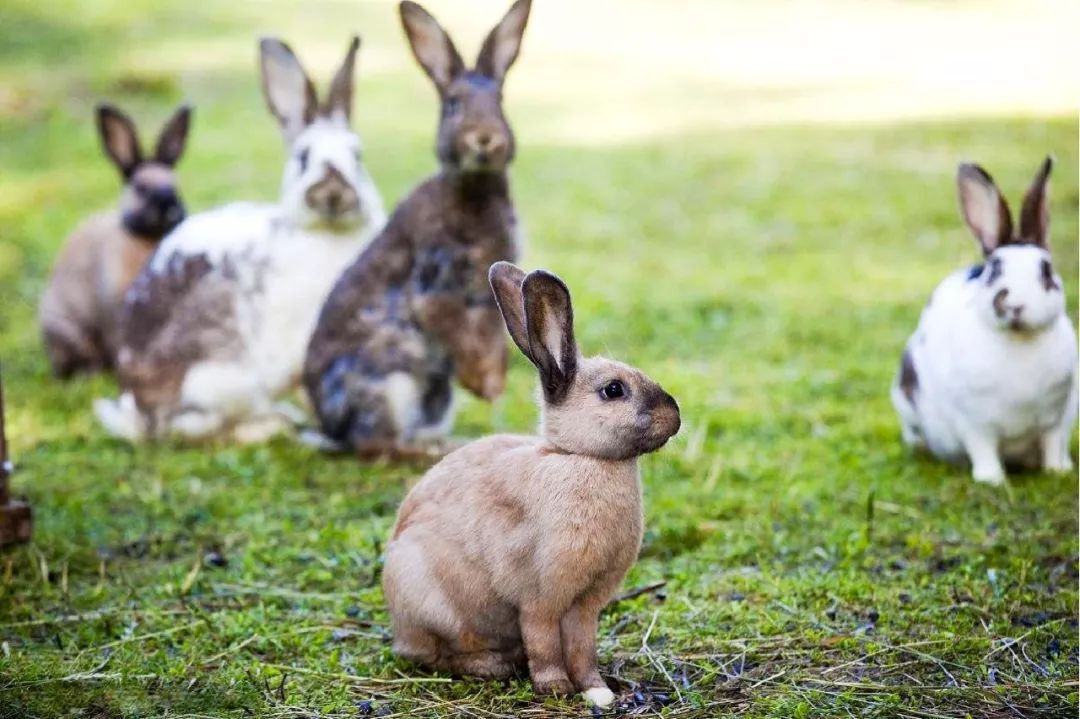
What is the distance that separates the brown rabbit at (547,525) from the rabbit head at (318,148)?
9.06 ft

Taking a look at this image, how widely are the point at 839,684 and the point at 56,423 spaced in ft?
14.3

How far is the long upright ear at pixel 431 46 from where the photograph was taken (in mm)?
5516

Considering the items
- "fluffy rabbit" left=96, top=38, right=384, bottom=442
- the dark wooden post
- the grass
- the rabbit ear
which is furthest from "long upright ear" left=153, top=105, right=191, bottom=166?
the rabbit ear

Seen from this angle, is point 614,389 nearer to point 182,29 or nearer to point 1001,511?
point 1001,511

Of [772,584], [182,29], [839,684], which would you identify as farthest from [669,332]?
[182,29]

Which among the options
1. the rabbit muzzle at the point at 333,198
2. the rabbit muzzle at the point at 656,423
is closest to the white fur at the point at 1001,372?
the rabbit muzzle at the point at 656,423

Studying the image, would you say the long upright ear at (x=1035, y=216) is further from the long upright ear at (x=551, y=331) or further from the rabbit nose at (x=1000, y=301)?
the long upright ear at (x=551, y=331)

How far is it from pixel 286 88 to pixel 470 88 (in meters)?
1.22

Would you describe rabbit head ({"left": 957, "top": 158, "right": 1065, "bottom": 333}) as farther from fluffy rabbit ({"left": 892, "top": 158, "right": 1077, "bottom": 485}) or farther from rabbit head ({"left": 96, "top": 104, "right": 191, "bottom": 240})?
rabbit head ({"left": 96, "top": 104, "right": 191, "bottom": 240})

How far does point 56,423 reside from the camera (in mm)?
6746

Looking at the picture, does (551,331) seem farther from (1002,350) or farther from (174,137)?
(174,137)

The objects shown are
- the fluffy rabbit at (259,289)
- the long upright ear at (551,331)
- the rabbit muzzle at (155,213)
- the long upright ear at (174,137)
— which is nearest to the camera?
the long upright ear at (551,331)

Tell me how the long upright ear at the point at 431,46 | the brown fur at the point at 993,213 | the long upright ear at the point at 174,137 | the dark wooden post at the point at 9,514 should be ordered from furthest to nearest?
the long upright ear at the point at 174,137, the long upright ear at the point at 431,46, the brown fur at the point at 993,213, the dark wooden post at the point at 9,514

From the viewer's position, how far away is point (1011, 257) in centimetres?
504
